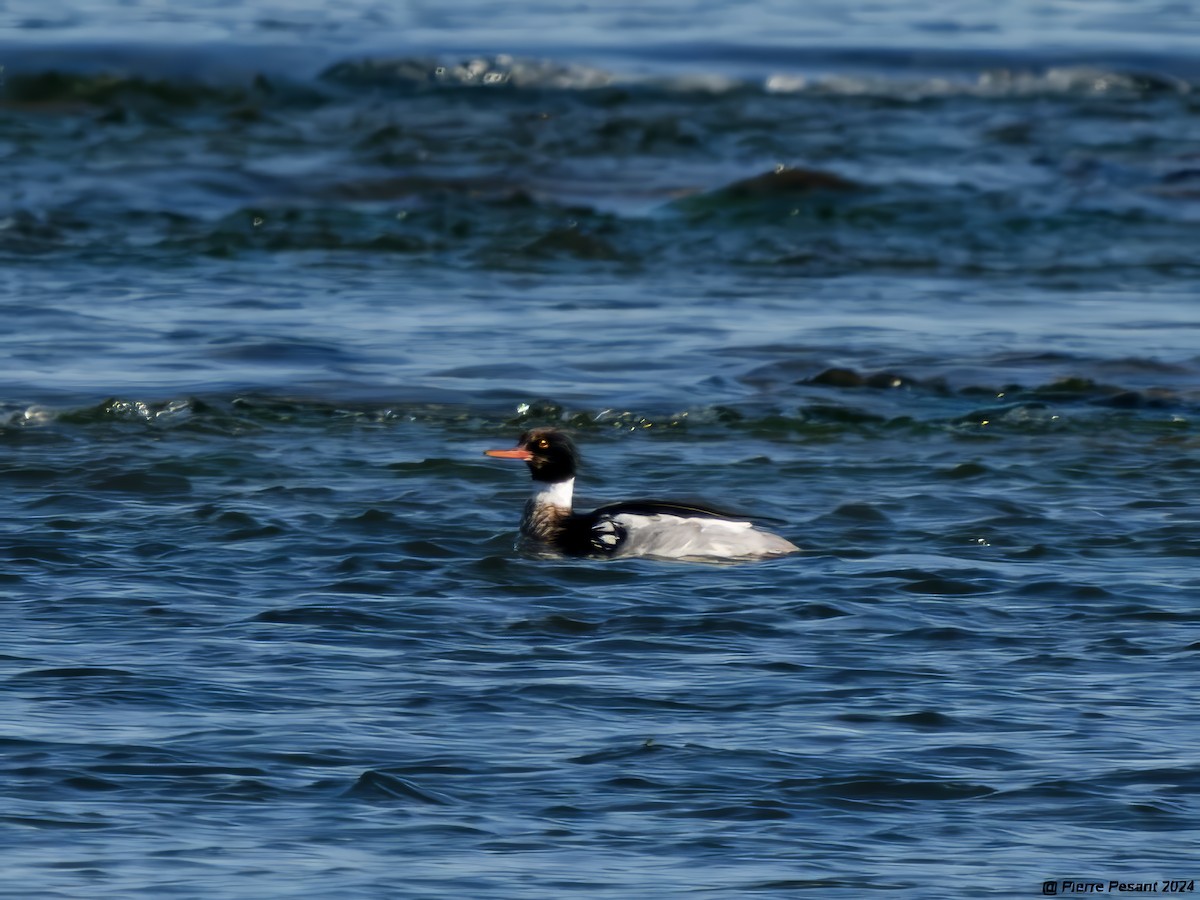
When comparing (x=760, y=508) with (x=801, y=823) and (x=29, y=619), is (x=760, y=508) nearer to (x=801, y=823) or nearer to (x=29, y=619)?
(x=29, y=619)

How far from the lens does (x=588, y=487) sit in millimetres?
Answer: 13672

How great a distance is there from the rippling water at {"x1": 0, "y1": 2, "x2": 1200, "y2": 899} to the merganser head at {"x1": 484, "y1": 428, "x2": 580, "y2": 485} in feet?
1.11

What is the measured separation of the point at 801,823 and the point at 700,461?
6.52 meters

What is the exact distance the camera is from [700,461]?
45.6 feet

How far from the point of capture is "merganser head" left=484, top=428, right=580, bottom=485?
12125 mm

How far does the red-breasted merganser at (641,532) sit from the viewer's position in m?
11.3

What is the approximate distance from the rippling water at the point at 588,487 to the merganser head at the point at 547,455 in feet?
1.11

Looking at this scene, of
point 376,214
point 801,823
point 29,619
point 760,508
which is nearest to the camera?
point 801,823

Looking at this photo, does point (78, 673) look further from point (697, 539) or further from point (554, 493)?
point (554, 493)

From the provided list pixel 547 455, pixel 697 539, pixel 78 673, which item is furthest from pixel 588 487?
pixel 78 673

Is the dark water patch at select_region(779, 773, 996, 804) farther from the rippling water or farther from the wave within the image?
the wave

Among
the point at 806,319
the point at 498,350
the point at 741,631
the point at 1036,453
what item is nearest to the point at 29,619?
the point at 741,631

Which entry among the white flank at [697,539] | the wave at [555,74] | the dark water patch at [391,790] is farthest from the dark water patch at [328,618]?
the wave at [555,74]

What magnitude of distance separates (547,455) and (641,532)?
0.90 m
